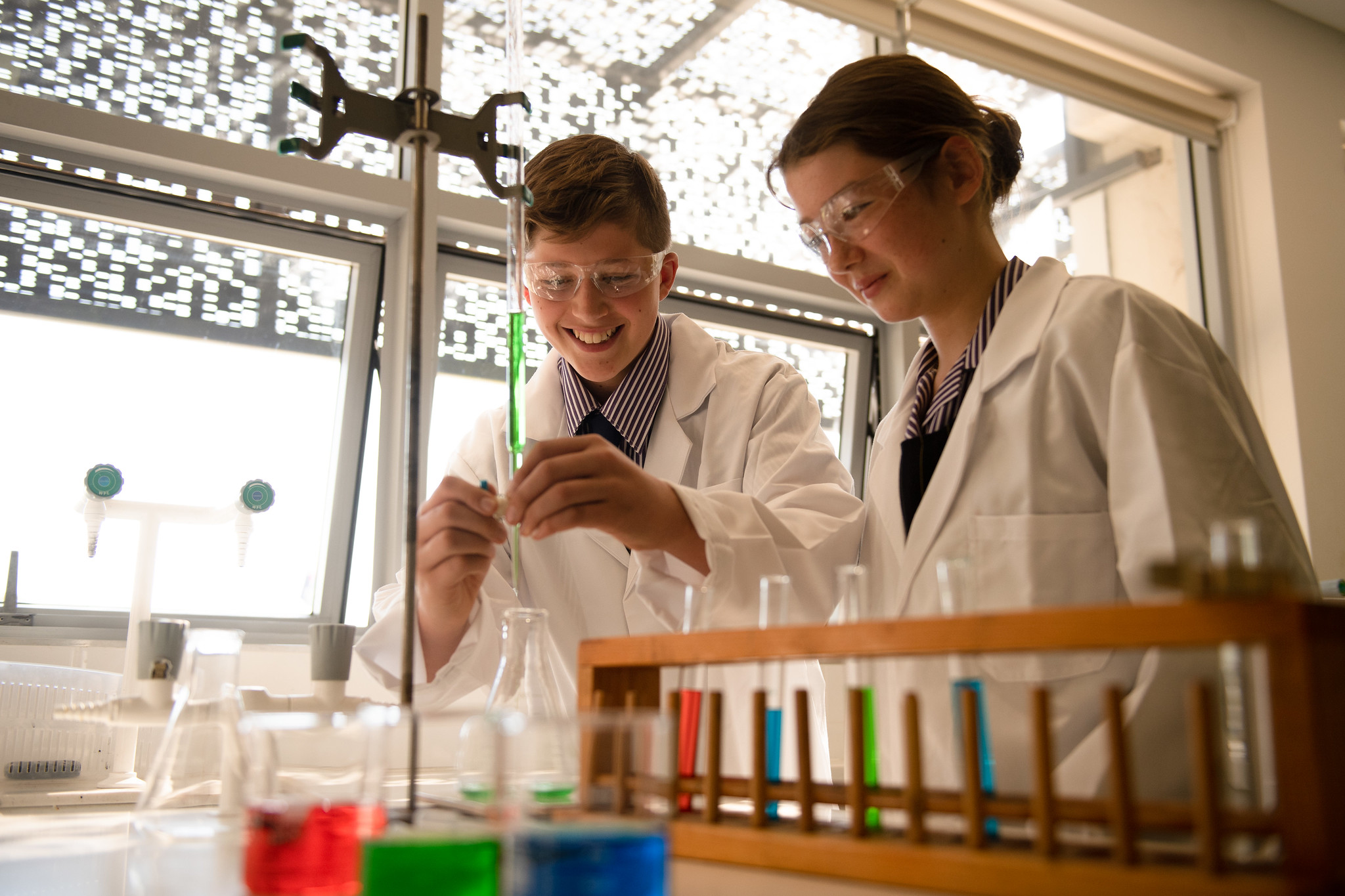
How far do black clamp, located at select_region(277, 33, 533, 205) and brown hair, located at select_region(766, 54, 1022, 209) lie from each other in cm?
56

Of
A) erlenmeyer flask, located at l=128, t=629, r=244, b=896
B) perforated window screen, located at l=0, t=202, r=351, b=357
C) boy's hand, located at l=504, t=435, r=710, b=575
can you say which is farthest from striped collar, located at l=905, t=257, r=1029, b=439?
perforated window screen, located at l=0, t=202, r=351, b=357

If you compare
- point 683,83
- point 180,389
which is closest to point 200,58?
point 180,389

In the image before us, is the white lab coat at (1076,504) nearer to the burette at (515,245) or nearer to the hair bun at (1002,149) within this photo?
the hair bun at (1002,149)

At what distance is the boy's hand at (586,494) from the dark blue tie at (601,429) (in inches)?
24.8

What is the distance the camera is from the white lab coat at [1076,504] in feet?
3.18

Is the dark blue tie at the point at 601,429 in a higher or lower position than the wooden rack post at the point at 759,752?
higher

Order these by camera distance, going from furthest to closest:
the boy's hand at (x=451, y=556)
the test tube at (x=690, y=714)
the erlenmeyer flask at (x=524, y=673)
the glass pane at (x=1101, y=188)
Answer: the glass pane at (x=1101, y=188) < the boy's hand at (x=451, y=556) < the erlenmeyer flask at (x=524, y=673) < the test tube at (x=690, y=714)

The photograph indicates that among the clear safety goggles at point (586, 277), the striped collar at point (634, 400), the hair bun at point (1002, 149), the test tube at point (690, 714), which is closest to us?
the test tube at point (690, 714)

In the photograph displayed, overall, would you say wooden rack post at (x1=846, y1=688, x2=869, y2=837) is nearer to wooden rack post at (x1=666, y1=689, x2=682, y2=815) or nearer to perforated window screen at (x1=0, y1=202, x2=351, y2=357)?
wooden rack post at (x1=666, y1=689, x2=682, y2=815)

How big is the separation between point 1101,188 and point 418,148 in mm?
4159

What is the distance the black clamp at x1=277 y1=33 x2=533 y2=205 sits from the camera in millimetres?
950

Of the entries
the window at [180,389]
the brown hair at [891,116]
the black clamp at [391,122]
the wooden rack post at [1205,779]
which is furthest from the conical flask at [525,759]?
the window at [180,389]

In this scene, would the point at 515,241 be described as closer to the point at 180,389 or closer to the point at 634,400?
the point at 634,400

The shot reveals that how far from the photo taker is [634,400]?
6.07 ft
